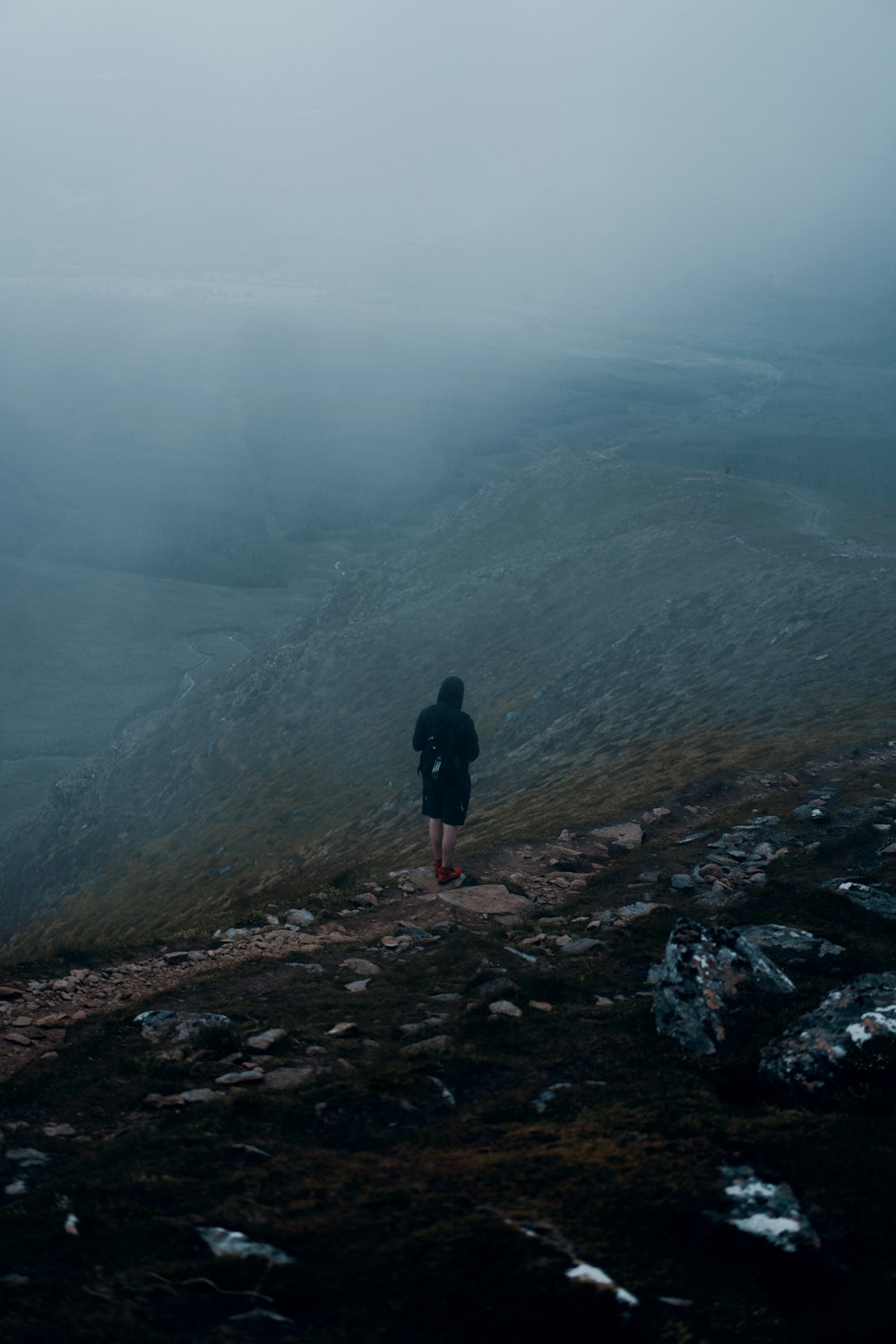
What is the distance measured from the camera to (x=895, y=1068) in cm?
808

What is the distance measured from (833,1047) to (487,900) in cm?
836

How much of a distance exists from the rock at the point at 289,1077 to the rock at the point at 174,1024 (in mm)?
1379

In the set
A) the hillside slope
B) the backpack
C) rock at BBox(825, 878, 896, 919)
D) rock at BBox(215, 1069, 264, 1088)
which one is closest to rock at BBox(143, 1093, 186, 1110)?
rock at BBox(215, 1069, 264, 1088)

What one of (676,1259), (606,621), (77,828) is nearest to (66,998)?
(676,1259)

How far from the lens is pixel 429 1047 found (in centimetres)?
970

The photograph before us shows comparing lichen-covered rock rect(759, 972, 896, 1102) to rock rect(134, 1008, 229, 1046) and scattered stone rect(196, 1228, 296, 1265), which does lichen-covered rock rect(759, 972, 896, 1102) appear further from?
rock rect(134, 1008, 229, 1046)

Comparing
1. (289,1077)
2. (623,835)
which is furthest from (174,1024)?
(623,835)

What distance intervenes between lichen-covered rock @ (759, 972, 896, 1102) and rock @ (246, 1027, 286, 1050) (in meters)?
4.95

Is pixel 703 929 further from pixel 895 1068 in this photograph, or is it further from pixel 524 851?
pixel 524 851

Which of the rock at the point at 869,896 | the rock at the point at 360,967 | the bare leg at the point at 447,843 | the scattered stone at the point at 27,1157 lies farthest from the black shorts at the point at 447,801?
the scattered stone at the point at 27,1157

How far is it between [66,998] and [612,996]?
6.96m

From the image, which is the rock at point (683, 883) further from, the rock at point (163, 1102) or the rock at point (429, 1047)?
the rock at point (163, 1102)

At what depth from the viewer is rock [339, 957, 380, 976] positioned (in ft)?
41.8

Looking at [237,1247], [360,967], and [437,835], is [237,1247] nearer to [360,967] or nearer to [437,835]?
[360,967]
